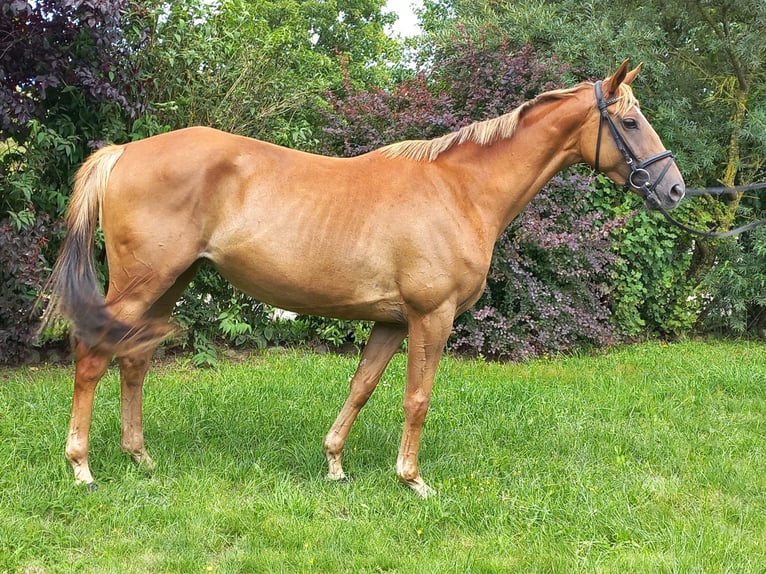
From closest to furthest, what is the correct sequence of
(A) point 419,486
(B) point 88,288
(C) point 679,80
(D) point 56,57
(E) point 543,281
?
(B) point 88,288 → (A) point 419,486 → (D) point 56,57 → (E) point 543,281 → (C) point 679,80

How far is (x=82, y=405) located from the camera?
3266mm

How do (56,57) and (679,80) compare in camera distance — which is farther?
(679,80)

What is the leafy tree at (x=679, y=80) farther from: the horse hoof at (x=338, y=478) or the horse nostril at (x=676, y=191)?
the horse hoof at (x=338, y=478)

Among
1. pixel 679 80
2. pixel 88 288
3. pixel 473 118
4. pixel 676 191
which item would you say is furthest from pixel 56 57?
pixel 679 80

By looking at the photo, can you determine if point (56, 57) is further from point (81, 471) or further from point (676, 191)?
point (676, 191)

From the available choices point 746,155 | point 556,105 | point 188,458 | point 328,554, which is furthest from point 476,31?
point 328,554

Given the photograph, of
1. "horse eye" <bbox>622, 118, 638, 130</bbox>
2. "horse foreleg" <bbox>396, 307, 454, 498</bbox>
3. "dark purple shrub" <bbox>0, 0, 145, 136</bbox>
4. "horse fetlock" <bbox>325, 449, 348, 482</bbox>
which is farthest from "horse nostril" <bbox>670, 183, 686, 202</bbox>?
"dark purple shrub" <bbox>0, 0, 145, 136</bbox>

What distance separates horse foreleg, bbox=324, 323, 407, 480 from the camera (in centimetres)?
363

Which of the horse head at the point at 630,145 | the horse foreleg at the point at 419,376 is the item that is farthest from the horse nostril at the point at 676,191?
the horse foreleg at the point at 419,376

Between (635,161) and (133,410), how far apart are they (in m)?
3.12

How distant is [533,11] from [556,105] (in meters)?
4.90

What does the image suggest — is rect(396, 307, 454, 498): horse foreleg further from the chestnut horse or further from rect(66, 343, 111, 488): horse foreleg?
rect(66, 343, 111, 488): horse foreleg

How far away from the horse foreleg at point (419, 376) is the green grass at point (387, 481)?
13 centimetres

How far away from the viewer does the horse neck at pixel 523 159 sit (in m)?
3.45
